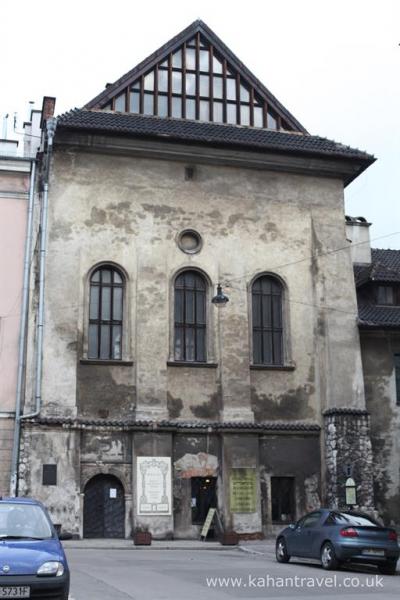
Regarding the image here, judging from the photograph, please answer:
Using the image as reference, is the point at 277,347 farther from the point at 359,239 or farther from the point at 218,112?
the point at 218,112

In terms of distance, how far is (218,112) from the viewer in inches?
1180

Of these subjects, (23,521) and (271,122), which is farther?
(271,122)

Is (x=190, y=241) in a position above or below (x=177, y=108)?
below

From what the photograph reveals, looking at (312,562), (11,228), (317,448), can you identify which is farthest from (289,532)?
(11,228)

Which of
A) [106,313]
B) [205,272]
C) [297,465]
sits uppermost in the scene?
[205,272]

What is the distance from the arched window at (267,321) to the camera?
27.5 meters

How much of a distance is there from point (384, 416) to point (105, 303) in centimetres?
1030

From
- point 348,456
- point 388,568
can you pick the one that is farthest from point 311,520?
point 348,456

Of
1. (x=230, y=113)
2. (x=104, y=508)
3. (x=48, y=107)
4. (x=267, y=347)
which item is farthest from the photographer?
(x=230, y=113)

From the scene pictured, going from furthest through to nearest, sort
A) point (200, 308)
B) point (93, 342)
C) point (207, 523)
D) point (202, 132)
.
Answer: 1. point (202, 132)
2. point (200, 308)
3. point (93, 342)
4. point (207, 523)

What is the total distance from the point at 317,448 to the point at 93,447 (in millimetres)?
7429

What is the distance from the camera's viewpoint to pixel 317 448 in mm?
26891

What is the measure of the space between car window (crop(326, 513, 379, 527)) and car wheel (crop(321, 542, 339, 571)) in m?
0.56

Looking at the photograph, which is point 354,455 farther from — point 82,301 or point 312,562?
point 82,301
